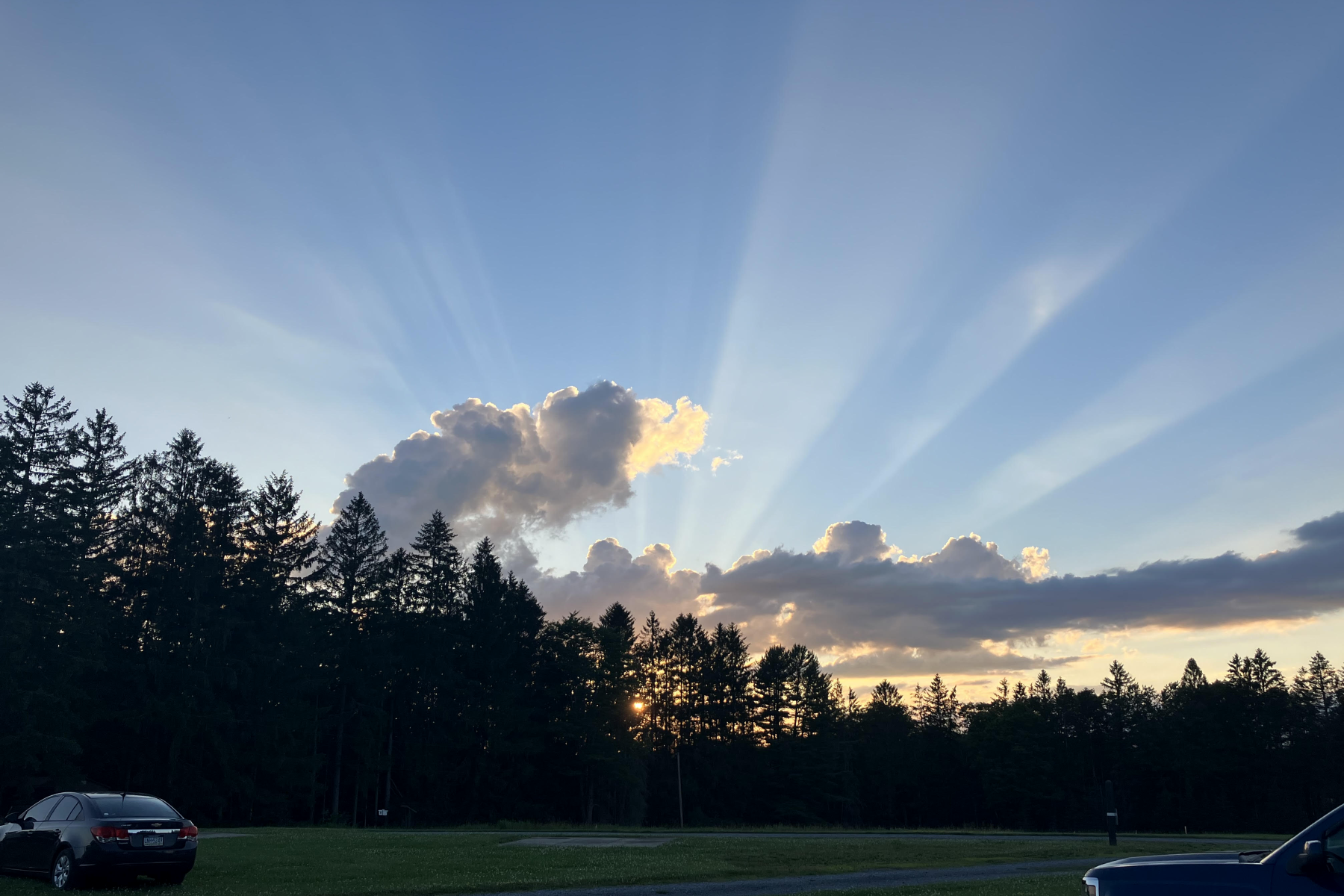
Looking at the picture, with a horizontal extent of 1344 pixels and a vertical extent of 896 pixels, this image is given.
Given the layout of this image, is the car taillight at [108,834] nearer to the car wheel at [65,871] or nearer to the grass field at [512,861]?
the car wheel at [65,871]

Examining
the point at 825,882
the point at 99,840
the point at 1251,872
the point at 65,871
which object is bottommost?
the point at 825,882

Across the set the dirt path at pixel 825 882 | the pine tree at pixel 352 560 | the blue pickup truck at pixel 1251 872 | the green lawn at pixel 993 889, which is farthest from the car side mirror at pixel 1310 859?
the pine tree at pixel 352 560

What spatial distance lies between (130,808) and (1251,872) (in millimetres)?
17495

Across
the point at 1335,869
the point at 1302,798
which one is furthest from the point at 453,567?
the point at 1302,798

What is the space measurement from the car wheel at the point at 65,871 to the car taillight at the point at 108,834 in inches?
20.5

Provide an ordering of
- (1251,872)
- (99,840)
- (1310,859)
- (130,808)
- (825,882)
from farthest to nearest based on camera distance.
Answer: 1. (825,882)
2. (130,808)
3. (99,840)
4. (1251,872)
5. (1310,859)

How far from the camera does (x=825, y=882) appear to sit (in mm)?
18297

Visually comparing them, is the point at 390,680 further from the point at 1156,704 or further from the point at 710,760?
the point at 1156,704

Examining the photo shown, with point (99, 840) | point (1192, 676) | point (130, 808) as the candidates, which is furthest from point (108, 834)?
point (1192, 676)

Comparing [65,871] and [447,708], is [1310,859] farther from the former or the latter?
[447,708]

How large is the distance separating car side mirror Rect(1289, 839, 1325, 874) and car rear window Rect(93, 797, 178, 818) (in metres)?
17.2

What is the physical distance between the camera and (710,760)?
303ft

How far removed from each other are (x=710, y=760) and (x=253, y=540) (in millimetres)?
50558

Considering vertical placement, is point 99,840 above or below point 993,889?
above
